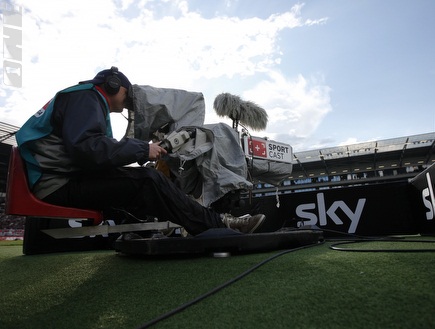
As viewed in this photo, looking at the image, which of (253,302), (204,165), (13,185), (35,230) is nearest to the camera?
(253,302)

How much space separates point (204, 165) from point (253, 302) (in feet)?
3.50

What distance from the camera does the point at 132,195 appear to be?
4.20 feet

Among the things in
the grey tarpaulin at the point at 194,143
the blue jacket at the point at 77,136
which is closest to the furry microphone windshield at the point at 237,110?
the grey tarpaulin at the point at 194,143

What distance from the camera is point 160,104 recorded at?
1.67m

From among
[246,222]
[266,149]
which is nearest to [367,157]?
[266,149]

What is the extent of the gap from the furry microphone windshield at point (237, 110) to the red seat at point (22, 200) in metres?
1.84

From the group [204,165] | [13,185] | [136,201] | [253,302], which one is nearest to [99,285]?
[136,201]

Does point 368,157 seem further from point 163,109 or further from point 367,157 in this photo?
point 163,109

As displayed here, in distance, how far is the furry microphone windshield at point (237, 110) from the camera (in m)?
2.74

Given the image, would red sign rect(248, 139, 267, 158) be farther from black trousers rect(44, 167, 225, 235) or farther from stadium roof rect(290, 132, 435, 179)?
stadium roof rect(290, 132, 435, 179)

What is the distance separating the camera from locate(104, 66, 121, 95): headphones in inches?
54.3

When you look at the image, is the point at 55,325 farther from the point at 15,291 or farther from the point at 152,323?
the point at 15,291

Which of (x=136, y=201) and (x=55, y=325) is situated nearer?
(x=55, y=325)

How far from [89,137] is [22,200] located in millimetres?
337
